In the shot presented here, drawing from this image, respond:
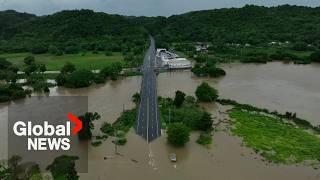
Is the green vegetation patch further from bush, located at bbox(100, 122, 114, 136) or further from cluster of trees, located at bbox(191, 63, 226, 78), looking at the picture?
cluster of trees, located at bbox(191, 63, 226, 78)

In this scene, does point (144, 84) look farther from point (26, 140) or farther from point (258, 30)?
point (258, 30)

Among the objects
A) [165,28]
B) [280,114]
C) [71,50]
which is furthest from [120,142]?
[165,28]

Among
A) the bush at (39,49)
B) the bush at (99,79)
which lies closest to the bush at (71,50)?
the bush at (39,49)

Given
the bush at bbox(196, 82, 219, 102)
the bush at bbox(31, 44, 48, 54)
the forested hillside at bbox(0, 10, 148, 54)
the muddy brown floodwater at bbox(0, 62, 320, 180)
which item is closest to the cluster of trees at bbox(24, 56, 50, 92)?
the muddy brown floodwater at bbox(0, 62, 320, 180)

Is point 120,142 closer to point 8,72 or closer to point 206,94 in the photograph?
point 206,94

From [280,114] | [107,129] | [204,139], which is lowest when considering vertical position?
[204,139]

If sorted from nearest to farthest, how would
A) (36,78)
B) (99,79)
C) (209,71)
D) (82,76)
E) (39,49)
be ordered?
(82,76) → (99,79) → (36,78) → (209,71) → (39,49)
